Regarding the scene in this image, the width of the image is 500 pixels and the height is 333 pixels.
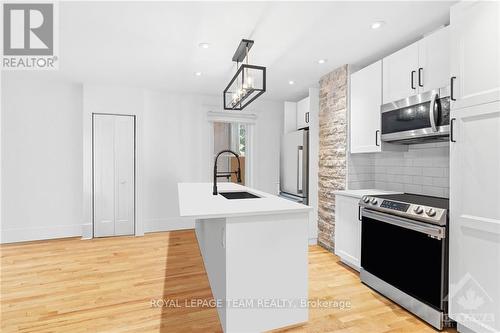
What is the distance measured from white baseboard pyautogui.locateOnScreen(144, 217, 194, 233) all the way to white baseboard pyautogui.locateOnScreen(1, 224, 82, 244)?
42.8 inches

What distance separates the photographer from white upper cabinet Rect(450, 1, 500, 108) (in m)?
1.75

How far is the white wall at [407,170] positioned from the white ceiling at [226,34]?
1.16 meters

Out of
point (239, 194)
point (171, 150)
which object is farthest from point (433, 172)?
point (171, 150)

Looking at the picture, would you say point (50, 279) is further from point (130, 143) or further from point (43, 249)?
point (130, 143)

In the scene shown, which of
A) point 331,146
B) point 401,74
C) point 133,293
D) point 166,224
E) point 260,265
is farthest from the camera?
point 166,224

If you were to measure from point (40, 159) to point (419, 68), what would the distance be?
208 inches

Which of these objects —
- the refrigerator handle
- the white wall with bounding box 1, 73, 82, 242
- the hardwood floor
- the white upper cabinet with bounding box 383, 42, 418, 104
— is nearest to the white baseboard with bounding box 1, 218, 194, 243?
the white wall with bounding box 1, 73, 82, 242

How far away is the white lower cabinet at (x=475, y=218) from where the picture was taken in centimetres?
175

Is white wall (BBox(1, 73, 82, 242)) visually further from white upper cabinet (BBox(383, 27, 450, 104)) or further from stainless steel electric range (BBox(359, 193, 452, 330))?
white upper cabinet (BBox(383, 27, 450, 104))

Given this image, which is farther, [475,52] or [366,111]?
[366,111]

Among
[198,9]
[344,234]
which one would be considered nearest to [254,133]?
[344,234]

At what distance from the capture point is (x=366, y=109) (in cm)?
326

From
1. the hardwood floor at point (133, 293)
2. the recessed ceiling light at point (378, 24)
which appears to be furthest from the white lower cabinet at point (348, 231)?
the recessed ceiling light at point (378, 24)

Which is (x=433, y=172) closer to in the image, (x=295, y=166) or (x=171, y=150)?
(x=295, y=166)
